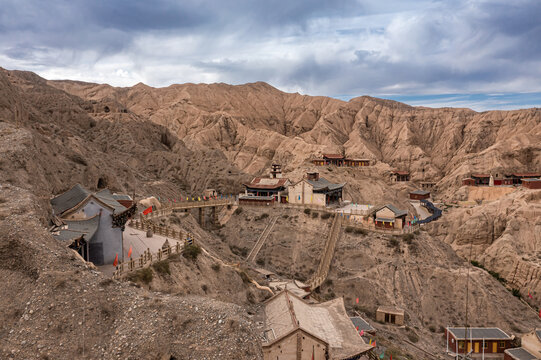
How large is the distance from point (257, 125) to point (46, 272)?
125299mm

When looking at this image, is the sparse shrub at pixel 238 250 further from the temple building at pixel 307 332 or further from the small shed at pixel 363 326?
the temple building at pixel 307 332

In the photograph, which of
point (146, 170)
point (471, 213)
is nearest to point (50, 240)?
point (146, 170)

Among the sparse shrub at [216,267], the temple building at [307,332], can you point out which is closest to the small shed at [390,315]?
the temple building at [307,332]

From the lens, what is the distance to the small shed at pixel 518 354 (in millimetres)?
30041

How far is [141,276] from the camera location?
2059 centimetres

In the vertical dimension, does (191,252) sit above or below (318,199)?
above

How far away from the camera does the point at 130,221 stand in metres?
34.2

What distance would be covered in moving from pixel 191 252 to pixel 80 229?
279 inches

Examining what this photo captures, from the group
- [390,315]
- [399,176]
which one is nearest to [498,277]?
[390,315]

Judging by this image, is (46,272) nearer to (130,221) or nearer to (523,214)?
(130,221)

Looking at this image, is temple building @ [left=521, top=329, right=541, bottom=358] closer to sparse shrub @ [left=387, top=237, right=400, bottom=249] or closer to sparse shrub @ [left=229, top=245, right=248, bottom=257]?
sparse shrub @ [left=387, top=237, right=400, bottom=249]

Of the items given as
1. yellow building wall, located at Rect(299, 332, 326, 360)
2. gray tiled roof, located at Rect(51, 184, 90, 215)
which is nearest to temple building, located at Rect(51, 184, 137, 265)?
gray tiled roof, located at Rect(51, 184, 90, 215)

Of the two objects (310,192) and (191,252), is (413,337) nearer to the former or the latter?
(191,252)

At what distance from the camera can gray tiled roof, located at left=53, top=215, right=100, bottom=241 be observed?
2099 centimetres
